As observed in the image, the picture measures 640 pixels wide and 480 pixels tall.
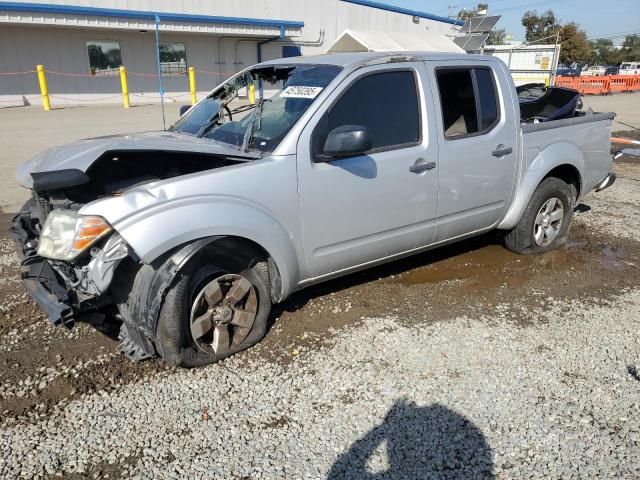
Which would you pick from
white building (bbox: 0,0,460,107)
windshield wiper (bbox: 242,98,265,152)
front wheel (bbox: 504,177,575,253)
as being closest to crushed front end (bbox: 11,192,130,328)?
windshield wiper (bbox: 242,98,265,152)

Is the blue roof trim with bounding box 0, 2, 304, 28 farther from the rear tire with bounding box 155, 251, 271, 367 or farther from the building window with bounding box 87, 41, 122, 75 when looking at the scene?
the rear tire with bounding box 155, 251, 271, 367

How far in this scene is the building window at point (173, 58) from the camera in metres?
22.7

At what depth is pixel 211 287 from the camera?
3.22m

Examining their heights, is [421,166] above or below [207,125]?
below

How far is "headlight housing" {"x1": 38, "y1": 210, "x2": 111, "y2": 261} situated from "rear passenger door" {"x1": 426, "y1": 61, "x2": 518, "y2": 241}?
2.54 meters

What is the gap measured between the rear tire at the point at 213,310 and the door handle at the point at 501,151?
2285 millimetres

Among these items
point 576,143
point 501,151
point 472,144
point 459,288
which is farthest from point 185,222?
point 576,143

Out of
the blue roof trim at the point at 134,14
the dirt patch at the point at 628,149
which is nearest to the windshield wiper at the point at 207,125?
the dirt patch at the point at 628,149

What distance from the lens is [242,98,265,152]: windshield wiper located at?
3.63m

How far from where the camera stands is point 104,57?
20938mm

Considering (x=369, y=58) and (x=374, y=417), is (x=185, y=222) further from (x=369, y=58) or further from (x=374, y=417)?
(x=369, y=58)

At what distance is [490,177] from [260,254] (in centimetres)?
222

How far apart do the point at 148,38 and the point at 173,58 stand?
157cm

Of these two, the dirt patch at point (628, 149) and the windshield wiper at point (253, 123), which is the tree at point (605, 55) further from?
the windshield wiper at point (253, 123)
